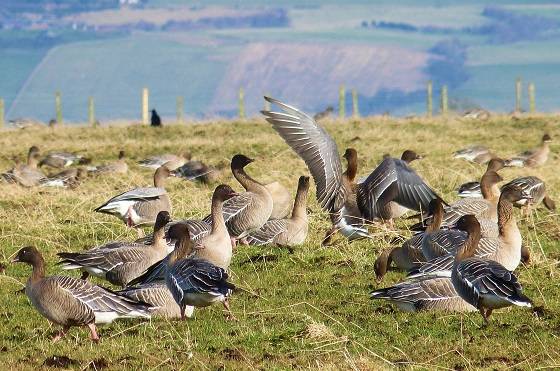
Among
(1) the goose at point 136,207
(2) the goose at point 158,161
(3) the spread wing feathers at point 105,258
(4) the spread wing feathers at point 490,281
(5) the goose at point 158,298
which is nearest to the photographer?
(4) the spread wing feathers at point 490,281

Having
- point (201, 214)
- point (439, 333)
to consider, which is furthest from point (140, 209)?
point (439, 333)

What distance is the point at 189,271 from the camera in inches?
416

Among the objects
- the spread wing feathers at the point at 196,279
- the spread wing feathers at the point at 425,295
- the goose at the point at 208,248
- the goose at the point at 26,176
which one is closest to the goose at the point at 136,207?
the goose at the point at 208,248

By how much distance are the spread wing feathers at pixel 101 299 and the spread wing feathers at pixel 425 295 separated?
97.8 inches

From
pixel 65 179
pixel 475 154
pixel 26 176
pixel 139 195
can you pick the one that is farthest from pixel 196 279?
pixel 475 154

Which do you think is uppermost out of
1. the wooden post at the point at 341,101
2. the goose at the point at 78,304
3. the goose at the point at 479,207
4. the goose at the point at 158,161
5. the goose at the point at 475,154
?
the goose at the point at 78,304

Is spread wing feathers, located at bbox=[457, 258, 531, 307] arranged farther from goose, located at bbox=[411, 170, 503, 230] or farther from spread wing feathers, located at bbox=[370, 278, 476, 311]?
goose, located at bbox=[411, 170, 503, 230]

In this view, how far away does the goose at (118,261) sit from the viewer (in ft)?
40.2

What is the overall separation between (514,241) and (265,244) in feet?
14.5

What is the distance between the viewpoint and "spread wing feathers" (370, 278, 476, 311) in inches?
436

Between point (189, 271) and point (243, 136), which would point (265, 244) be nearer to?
point (189, 271)

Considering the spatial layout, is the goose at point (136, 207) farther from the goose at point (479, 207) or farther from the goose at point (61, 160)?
the goose at point (61, 160)

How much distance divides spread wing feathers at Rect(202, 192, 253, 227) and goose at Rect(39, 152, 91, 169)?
46.8 feet

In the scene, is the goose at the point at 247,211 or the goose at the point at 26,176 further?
the goose at the point at 26,176
